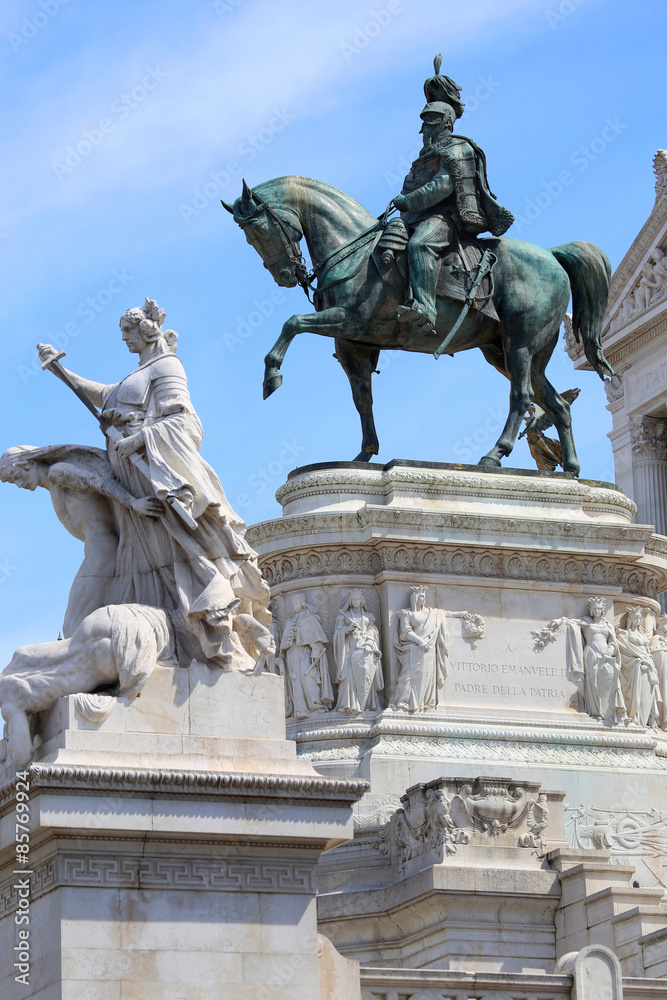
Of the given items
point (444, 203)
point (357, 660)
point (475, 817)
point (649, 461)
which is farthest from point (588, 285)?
point (649, 461)

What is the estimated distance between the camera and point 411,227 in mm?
30219

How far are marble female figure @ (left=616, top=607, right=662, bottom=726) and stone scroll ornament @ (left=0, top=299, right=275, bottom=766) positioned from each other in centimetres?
1514

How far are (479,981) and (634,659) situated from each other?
13942 millimetres

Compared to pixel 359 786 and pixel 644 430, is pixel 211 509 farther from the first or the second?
pixel 644 430

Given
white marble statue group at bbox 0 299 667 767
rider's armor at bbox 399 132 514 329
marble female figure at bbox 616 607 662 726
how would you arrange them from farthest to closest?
rider's armor at bbox 399 132 514 329 → marble female figure at bbox 616 607 662 726 → white marble statue group at bbox 0 299 667 767

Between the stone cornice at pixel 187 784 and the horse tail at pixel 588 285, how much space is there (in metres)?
19.6

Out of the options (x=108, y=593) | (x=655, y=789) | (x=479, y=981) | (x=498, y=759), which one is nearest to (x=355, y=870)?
(x=498, y=759)

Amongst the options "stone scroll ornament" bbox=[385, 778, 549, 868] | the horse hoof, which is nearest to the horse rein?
the horse hoof

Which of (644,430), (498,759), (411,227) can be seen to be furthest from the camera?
(644,430)

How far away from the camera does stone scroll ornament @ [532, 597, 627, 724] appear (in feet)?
90.6

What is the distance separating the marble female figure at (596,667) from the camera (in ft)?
90.6

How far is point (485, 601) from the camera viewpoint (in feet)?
90.5

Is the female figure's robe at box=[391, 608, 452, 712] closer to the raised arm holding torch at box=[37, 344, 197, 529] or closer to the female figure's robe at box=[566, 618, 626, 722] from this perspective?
the female figure's robe at box=[566, 618, 626, 722]

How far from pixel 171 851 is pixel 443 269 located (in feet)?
60.6
